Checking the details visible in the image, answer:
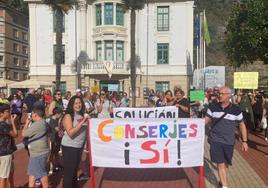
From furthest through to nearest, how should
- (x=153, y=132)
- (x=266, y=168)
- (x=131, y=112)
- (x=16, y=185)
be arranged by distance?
(x=131, y=112), (x=266, y=168), (x=16, y=185), (x=153, y=132)

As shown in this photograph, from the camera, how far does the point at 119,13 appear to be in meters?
39.0

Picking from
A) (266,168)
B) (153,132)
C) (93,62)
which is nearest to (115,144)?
(153,132)

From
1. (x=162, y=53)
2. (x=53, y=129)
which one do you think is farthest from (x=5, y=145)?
(x=162, y=53)

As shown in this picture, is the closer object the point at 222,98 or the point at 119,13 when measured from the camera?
the point at 222,98

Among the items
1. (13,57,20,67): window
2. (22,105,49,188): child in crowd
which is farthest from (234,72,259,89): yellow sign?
(13,57,20,67): window

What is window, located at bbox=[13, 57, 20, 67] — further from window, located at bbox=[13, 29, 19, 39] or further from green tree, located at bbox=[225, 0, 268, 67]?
green tree, located at bbox=[225, 0, 268, 67]

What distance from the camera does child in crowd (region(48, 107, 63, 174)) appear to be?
8250 mm

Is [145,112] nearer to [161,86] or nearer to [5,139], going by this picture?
[5,139]

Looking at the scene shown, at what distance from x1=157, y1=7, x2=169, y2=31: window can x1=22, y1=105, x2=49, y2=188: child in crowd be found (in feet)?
108

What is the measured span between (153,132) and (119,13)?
33581mm

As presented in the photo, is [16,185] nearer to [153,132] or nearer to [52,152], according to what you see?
[52,152]

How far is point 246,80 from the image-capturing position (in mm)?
19828

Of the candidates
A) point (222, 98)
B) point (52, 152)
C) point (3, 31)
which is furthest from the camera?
point (3, 31)

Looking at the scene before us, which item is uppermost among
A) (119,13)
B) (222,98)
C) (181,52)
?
(119,13)
